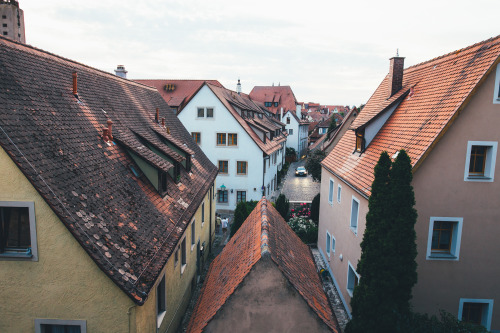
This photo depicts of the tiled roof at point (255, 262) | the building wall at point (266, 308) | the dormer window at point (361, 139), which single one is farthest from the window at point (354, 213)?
the building wall at point (266, 308)

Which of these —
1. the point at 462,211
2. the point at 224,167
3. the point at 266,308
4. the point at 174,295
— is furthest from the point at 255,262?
the point at 224,167

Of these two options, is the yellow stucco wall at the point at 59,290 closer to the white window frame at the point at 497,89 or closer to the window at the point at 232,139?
the white window frame at the point at 497,89

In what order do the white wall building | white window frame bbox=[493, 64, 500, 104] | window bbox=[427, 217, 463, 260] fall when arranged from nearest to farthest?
white window frame bbox=[493, 64, 500, 104], window bbox=[427, 217, 463, 260], the white wall building

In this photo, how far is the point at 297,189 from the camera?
39656mm

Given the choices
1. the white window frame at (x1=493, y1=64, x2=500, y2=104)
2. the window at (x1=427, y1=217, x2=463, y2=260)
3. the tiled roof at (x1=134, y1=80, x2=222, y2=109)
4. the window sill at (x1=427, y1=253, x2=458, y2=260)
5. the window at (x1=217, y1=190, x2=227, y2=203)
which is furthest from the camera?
the tiled roof at (x1=134, y1=80, x2=222, y2=109)

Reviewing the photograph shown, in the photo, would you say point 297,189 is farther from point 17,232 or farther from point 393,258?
point 17,232

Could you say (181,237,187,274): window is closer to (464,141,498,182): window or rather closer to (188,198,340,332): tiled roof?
(188,198,340,332): tiled roof

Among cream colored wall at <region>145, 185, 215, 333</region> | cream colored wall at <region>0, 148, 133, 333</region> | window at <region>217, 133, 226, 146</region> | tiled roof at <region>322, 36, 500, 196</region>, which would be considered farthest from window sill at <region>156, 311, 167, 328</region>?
window at <region>217, 133, 226, 146</region>

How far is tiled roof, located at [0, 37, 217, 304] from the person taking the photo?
285 inches

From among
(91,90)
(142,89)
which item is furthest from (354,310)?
(142,89)

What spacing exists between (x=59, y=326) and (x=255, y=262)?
4.85 m

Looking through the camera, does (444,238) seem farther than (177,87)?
No

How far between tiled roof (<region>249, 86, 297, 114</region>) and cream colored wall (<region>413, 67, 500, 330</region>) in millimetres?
57784

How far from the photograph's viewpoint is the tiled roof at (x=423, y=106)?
36.2 ft
